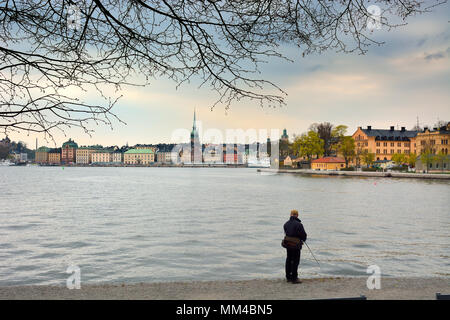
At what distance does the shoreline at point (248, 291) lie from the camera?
372 inches

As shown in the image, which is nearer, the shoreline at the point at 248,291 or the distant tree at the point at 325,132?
the shoreline at the point at 248,291

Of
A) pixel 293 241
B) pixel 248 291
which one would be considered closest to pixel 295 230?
pixel 293 241

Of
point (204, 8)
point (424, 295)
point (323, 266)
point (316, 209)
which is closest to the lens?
point (204, 8)

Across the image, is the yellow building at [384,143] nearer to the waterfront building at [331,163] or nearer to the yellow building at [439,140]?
the waterfront building at [331,163]

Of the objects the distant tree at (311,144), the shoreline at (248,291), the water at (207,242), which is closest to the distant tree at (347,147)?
the distant tree at (311,144)

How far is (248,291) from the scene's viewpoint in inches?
396

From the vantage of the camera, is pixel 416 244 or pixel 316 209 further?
pixel 316 209

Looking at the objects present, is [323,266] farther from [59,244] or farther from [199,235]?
[59,244]

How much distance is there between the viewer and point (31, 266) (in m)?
17.0

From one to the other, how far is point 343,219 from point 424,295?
924 inches

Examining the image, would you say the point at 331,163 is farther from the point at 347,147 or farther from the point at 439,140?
the point at 439,140

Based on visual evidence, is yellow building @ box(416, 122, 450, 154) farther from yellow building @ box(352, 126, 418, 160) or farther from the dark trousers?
the dark trousers
